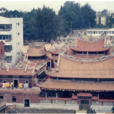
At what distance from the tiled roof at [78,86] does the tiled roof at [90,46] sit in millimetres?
8246

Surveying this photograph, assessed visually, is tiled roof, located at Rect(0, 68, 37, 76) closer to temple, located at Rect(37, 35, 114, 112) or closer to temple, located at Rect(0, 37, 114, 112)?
temple, located at Rect(0, 37, 114, 112)

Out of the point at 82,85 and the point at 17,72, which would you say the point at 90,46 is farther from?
the point at 17,72

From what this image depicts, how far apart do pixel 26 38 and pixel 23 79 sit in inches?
1493

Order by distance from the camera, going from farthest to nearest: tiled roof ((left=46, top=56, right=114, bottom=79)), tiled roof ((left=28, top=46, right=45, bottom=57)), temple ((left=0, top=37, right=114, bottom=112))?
tiled roof ((left=28, top=46, right=45, bottom=57))
tiled roof ((left=46, top=56, right=114, bottom=79))
temple ((left=0, top=37, right=114, bottom=112))

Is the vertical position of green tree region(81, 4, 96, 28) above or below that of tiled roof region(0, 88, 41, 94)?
above

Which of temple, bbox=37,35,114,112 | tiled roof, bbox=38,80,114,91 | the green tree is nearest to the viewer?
tiled roof, bbox=38,80,114,91

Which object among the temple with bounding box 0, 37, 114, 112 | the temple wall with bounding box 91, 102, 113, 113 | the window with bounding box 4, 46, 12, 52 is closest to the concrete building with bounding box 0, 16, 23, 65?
the window with bounding box 4, 46, 12, 52

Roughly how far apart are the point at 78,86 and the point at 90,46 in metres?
9.54

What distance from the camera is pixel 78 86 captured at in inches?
1125

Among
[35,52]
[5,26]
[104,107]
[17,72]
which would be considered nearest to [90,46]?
[35,52]

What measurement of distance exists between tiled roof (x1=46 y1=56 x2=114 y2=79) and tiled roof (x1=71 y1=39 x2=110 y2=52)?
6255mm

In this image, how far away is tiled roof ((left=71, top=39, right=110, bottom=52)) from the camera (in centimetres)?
3662

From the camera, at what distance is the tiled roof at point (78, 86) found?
28203mm

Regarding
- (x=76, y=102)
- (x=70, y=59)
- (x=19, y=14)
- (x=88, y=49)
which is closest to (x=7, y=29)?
(x=88, y=49)
